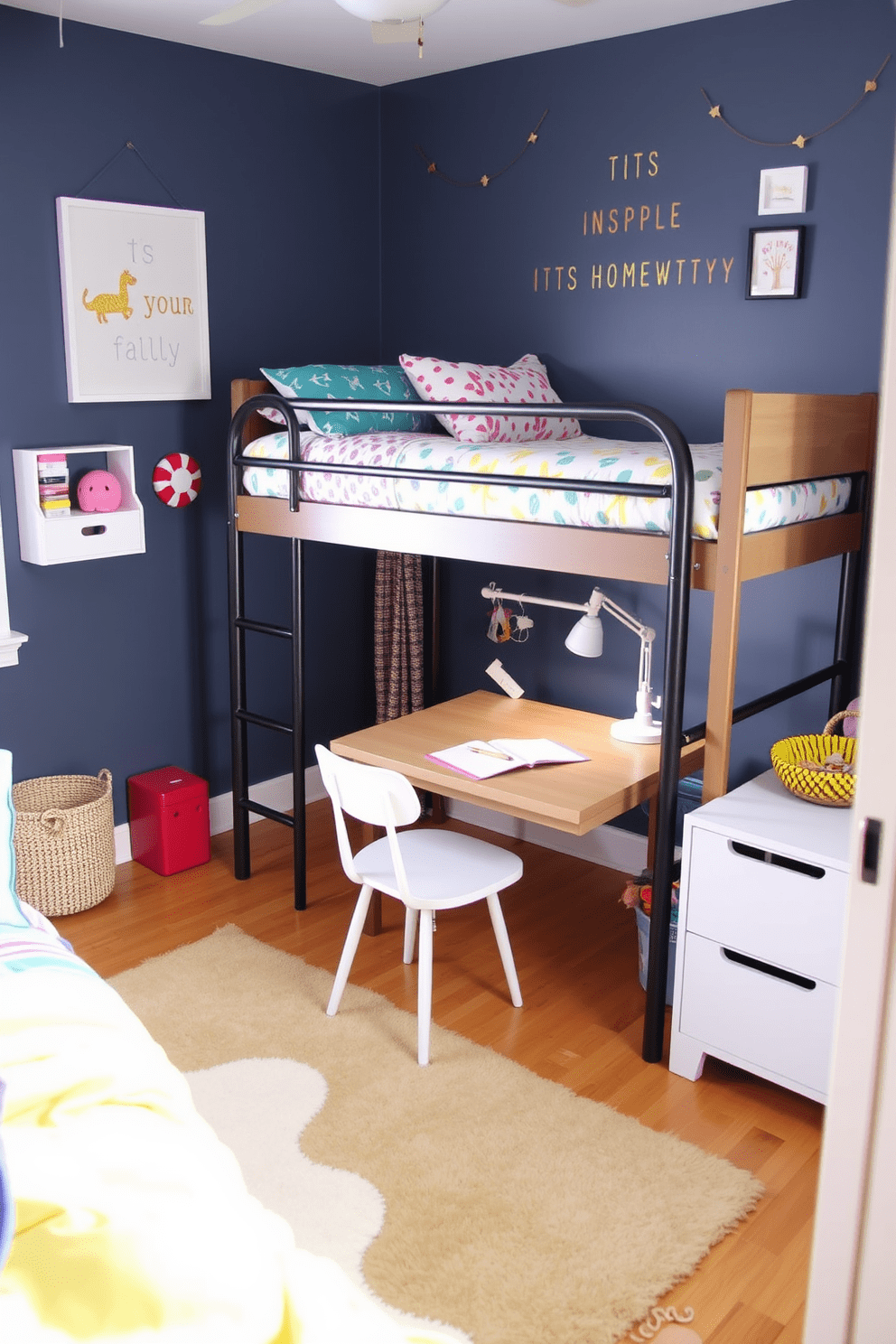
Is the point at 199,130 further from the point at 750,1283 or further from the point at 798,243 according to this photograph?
the point at 750,1283

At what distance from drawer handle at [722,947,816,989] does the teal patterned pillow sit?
164 centimetres

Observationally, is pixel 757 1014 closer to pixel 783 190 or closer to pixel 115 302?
pixel 783 190

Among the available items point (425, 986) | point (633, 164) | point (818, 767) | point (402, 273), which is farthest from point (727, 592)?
point (402, 273)

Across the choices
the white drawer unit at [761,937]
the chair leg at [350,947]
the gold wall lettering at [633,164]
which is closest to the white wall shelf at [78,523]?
the chair leg at [350,947]

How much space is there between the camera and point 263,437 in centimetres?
322

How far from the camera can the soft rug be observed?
1866mm

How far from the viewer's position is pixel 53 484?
3078mm

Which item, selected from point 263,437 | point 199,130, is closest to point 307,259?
point 199,130

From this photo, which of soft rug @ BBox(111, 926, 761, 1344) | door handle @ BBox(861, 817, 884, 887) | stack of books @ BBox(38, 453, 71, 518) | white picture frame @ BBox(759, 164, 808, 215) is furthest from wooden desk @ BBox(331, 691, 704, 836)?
white picture frame @ BBox(759, 164, 808, 215)

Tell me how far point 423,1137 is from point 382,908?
41.9 inches

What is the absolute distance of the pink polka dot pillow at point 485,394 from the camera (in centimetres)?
299

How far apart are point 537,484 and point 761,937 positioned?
1050mm

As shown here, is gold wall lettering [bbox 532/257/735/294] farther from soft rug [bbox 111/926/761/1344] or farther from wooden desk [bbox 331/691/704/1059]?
soft rug [bbox 111/926/761/1344]

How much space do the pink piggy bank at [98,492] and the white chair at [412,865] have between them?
112 cm
